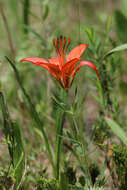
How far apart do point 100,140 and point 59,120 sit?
0.24 m

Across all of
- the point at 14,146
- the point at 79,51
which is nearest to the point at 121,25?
the point at 79,51

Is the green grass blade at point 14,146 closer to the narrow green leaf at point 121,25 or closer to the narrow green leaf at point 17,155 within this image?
the narrow green leaf at point 17,155

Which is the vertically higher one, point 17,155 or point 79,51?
point 79,51

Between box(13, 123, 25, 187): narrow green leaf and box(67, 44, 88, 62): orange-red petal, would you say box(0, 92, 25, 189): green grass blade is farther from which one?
box(67, 44, 88, 62): orange-red petal

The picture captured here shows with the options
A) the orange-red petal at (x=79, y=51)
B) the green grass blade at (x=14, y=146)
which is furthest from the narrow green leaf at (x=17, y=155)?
the orange-red petal at (x=79, y=51)

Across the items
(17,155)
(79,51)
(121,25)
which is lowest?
(17,155)

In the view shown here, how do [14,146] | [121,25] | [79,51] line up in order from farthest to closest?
[121,25], [14,146], [79,51]

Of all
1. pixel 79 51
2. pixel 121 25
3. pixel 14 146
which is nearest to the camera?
pixel 79 51

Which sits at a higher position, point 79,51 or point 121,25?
point 121,25

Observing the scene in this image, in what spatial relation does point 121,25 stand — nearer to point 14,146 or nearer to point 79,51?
point 79,51

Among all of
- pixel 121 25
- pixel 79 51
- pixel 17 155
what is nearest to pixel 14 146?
pixel 17 155

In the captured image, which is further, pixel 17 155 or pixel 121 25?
pixel 121 25

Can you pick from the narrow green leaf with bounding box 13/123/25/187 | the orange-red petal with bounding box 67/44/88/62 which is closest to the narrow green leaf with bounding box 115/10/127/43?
the orange-red petal with bounding box 67/44/88/62

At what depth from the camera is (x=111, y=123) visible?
2.84ft
